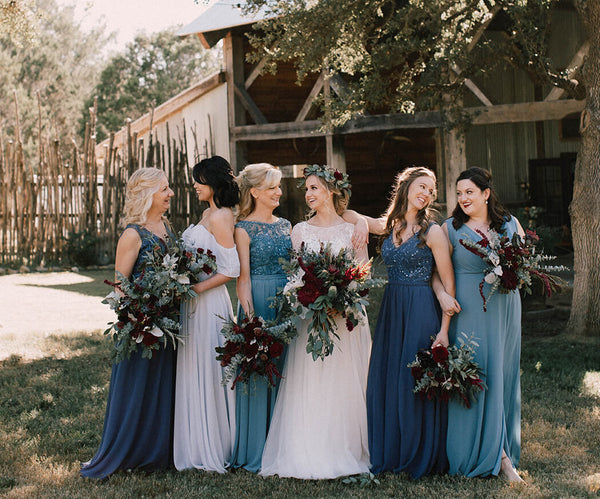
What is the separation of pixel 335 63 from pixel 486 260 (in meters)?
4.84

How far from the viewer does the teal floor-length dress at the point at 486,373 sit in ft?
14.4

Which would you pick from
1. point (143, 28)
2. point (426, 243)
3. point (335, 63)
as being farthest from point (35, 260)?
point (143, 28)

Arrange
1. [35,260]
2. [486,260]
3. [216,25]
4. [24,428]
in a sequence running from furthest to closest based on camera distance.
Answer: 1. [35,260]
2. [216,25]
3. [24,428]
4. [486,260]

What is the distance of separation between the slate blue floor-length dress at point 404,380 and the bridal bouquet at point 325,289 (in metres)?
0.32

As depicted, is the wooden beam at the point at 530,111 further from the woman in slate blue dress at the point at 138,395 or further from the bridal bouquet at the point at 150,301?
the bridal bouquet at the point at 150,301

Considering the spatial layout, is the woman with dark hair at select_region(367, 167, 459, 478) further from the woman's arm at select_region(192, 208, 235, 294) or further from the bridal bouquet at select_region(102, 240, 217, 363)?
the bridal bouquet at select_region(102, 240, 217, 363)

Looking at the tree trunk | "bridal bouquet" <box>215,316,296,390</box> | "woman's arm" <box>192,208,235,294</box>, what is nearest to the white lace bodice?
"woman's arm" <box>192,208,235,294</box>

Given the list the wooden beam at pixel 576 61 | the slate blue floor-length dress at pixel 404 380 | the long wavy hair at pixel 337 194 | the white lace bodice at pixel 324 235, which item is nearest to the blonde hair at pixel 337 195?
the long wavy hair at pixel 337 194

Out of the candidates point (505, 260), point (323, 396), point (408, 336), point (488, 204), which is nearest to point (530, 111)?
point (488, 204)

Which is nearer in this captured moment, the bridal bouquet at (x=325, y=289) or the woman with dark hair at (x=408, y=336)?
the bridal bouquet at (x=325, y=289)

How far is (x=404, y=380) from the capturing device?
451cm

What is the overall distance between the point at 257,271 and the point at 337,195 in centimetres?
75

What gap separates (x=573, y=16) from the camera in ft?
45.5

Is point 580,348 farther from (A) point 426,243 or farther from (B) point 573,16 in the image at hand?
(B) point 573,16
